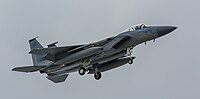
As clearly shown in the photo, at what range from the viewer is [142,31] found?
4062 centimetres

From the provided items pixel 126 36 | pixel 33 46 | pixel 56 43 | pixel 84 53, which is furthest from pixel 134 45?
pixel 33 46

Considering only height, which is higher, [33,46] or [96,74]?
[33,46]

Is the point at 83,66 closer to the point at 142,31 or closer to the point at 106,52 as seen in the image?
the point at 106,52

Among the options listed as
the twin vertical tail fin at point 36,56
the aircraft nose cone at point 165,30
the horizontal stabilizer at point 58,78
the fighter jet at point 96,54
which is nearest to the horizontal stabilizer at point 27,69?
the fighter jet at point 96,54

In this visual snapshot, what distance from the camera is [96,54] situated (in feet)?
134

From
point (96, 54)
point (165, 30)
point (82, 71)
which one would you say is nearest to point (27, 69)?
point (82, 71)

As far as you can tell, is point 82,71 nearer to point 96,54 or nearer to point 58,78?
point 96,54

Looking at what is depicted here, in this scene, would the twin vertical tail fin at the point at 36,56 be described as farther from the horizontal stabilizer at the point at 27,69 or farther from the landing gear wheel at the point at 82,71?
the landing gear wheel at the point at 82,71

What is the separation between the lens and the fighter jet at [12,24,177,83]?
40531 mm

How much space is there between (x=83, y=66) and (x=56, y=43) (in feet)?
10.1

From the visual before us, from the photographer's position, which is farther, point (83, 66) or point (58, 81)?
point (58, 81)

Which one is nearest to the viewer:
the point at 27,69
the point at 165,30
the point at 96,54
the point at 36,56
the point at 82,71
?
the point at 165,30

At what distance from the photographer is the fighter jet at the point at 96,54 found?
40531mm

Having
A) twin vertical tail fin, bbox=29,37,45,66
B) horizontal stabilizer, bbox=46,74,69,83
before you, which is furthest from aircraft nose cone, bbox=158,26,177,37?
twin vertical tail fin, bbox=29,37,45,66
